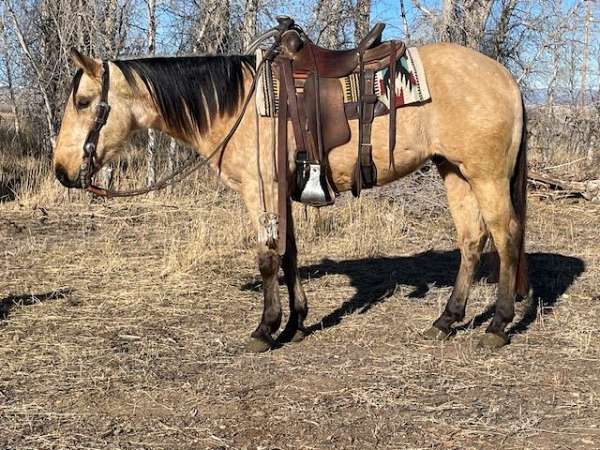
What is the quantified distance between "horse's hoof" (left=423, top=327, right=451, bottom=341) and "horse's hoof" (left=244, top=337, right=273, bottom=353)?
1103 mm

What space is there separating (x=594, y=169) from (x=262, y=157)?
833 cm

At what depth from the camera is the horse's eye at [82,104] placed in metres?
4.00

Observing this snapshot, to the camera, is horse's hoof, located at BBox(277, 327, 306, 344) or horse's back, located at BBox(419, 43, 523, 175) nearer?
horse's back, located at BBox(419, 43, 523, 175)

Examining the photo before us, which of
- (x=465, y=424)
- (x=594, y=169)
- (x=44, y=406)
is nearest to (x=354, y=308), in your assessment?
(x=465, y=424)

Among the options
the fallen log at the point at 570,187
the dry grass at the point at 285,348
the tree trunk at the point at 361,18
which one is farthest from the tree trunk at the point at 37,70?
the fallen log at the point at 570,187

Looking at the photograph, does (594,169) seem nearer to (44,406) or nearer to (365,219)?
(365,219)

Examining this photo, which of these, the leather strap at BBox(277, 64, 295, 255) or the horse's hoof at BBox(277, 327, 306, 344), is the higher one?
the leather strap at BBox(277, 64, 295, 255)

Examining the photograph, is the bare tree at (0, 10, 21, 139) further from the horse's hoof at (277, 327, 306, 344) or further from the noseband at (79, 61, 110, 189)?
the horse's hoof at (277, 327, 306, 344)

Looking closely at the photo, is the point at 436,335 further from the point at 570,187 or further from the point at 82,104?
the point at 570,187

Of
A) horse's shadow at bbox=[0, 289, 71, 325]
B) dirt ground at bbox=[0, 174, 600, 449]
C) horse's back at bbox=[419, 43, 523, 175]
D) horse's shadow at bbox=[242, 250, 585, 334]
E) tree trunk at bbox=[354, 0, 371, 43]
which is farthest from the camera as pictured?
tree trunk at bbox=[354, 0, 371, 43]

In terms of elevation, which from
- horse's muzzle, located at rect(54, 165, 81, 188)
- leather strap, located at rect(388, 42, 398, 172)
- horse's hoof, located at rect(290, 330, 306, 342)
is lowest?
horse's hoof, located at rect(290, 330, 306, 342)

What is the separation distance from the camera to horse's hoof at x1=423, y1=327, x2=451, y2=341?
176 inches

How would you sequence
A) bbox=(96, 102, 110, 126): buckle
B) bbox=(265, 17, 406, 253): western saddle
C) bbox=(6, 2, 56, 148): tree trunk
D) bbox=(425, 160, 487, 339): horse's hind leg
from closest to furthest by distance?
bbox=(96, 102, 110, 126): buckle → bbox=(265, 17, 406, 253): western saddle → bbox=(425, 160, 487, 339): horse's hind leg → bbox=(6, 2, 56, 148): tree trunk

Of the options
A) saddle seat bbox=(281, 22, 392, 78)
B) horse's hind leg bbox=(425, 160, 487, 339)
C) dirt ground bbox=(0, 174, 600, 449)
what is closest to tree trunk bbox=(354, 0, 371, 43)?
dirt ground bbox=(0, 174, 600, 449)
